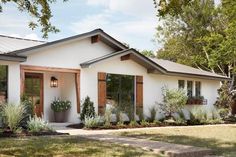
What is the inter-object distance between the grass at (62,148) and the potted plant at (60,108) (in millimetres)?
6374

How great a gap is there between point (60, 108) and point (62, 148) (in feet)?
26.4

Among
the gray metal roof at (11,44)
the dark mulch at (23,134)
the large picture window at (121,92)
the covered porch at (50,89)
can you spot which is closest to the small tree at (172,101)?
the large picture window at (121,92)

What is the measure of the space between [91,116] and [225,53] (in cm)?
1130

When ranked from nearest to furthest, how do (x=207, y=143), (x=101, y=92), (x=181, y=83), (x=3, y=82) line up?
(x=207, y=143)
(x=3, y=82)
(x=101, y=92)
(x=181, y=83)

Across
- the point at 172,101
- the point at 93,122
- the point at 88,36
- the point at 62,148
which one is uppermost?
the point at 88,36

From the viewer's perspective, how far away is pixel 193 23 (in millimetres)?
35281

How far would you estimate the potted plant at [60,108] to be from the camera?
60.6ft

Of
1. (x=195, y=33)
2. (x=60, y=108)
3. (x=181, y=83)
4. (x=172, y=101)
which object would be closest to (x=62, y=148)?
(x=60, y=108)

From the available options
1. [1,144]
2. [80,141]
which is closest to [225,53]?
[80,141]

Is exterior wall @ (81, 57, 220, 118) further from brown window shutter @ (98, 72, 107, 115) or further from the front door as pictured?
the front door

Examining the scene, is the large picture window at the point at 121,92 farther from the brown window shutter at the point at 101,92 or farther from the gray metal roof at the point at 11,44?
the gray metal roof at the point at 11,44

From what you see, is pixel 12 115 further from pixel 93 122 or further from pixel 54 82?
pixel 54 82

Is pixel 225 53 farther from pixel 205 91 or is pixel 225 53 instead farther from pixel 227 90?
pixel 227 90

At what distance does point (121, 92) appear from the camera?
2039 cm
